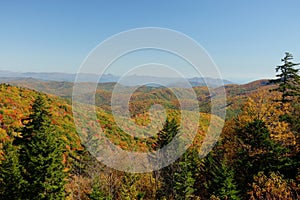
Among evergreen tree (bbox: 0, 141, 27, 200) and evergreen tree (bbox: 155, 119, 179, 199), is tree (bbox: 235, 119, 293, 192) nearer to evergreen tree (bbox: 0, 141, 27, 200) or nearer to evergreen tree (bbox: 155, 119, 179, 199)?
evergreen tree (bbox: 155, 119, 179, 199)

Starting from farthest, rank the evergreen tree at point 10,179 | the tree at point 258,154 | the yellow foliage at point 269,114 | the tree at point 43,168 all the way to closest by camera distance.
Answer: the yellow foliage at point 269,114 → the tree at point 258,154 → the evergreen tree at point 10,179 → the tree at point 43,168

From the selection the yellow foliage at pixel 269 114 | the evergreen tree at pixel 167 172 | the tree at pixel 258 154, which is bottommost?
the evergreen tree at pixel 167 172

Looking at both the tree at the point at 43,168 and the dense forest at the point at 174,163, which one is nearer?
the tree at the point at 43,168

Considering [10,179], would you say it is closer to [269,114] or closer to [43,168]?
[43,168]

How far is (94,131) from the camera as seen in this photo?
45.4m

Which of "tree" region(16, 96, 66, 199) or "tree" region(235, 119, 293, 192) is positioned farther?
"tree" region(235, 119, 293, 192)

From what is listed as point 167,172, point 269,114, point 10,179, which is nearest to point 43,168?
point 10,179

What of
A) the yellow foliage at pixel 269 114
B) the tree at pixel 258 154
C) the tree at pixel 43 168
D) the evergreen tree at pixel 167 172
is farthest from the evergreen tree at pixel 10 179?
the yellow foliage at pixel 269 114

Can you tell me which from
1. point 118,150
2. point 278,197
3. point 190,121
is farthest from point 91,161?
point 190,121

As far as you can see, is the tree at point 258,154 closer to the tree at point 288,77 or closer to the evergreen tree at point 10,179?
the tree at point 288,77

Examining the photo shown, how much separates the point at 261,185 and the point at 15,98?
122 ft

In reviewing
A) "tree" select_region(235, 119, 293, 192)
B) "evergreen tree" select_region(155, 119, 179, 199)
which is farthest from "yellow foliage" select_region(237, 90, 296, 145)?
"evergreen tree" select_region(155, 119, 179, 199)

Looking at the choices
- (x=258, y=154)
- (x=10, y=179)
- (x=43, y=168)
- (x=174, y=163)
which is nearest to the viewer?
(x=43, y=168)

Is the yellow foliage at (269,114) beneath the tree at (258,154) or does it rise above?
above
